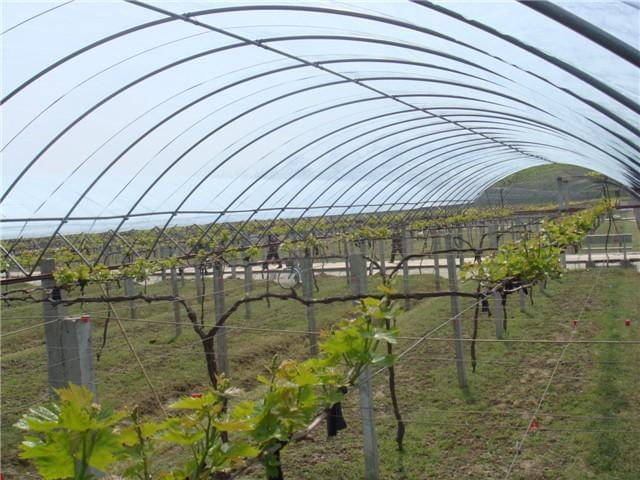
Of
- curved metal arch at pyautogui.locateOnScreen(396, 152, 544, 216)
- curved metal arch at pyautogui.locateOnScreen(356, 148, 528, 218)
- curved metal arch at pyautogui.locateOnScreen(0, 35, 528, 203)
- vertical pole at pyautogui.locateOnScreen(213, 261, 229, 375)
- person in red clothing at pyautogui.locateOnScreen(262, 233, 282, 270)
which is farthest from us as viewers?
curved metal arch at pyautogui.locateOnScreen(396, 152, 544, 216)

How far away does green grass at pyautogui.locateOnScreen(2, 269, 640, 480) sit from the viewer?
5105mm

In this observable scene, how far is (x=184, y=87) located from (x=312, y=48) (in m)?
1.80

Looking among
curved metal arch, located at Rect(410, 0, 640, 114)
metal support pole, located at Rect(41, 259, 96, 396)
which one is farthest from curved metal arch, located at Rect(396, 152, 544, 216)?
metal support pole, located at Rect(41, 259, 96, 396)

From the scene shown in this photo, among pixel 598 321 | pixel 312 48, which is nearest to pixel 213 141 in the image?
pixel 312 48

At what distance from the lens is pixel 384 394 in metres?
7.05

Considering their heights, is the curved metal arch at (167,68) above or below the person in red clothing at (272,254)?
above

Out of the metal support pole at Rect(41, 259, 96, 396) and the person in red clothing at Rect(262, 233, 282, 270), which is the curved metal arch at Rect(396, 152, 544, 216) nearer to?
the person in red clothing at Rect(262, 233, 282, 270)

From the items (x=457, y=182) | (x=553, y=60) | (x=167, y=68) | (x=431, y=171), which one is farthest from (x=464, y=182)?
(x=553, y=60)

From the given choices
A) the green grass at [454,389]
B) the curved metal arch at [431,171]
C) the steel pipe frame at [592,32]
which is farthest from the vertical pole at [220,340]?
the curved metal arch at [431,171]

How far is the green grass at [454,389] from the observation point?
16.8 feet

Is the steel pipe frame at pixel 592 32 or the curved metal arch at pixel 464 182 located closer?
the steel pipe frame at pixel 592 32

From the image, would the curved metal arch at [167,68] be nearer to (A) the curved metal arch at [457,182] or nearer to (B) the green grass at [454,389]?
(B) the green grass at [454,389]

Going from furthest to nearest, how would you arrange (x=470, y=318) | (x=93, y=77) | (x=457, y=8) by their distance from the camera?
(x=470, y=318), (x=93, y=77), (x=457, y=8)

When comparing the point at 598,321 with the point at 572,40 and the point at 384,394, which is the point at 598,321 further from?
the point at 572,40
